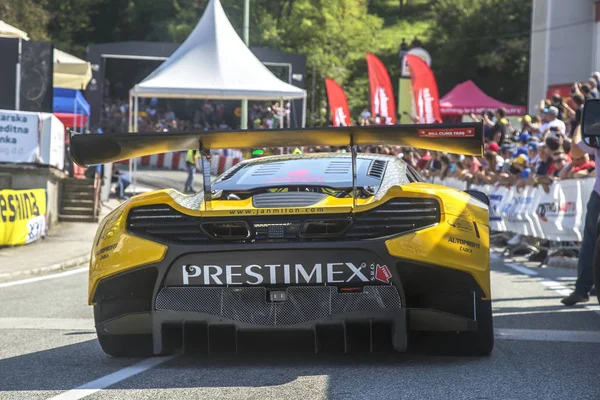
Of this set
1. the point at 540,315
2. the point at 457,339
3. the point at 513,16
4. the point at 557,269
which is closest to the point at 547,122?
the point at 557,269

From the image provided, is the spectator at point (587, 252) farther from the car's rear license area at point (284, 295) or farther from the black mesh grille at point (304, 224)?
the car's rear license area at point (284, 295)

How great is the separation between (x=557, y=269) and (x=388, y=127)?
330 inches

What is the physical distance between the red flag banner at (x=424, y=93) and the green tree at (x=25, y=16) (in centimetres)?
2168

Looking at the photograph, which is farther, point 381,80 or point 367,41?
point 367,41

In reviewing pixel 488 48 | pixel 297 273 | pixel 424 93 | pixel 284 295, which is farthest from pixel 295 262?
pixel 488 48

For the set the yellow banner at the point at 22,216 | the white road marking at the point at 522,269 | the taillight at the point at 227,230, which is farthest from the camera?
the yellow banner at the point at 22,216

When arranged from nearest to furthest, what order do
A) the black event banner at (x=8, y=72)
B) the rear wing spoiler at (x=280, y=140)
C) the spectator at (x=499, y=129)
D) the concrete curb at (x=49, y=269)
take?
the rear wing spoiler at (x=280, y=140) → the concrete curb at (x=49, y=269) → the black event banner at (x=8, y=72) → the spectator at (x=499, y=129)

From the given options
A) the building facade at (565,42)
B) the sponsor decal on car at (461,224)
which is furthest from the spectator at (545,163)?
the building facade at (565,42)

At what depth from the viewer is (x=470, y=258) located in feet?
18.3

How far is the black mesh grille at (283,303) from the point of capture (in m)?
5.41

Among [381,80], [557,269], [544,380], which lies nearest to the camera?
[544,380]

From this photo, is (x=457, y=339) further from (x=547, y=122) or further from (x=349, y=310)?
(x=547, y=122)

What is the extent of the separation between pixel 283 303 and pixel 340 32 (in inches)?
2414

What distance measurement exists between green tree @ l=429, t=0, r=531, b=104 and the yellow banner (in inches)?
1979
